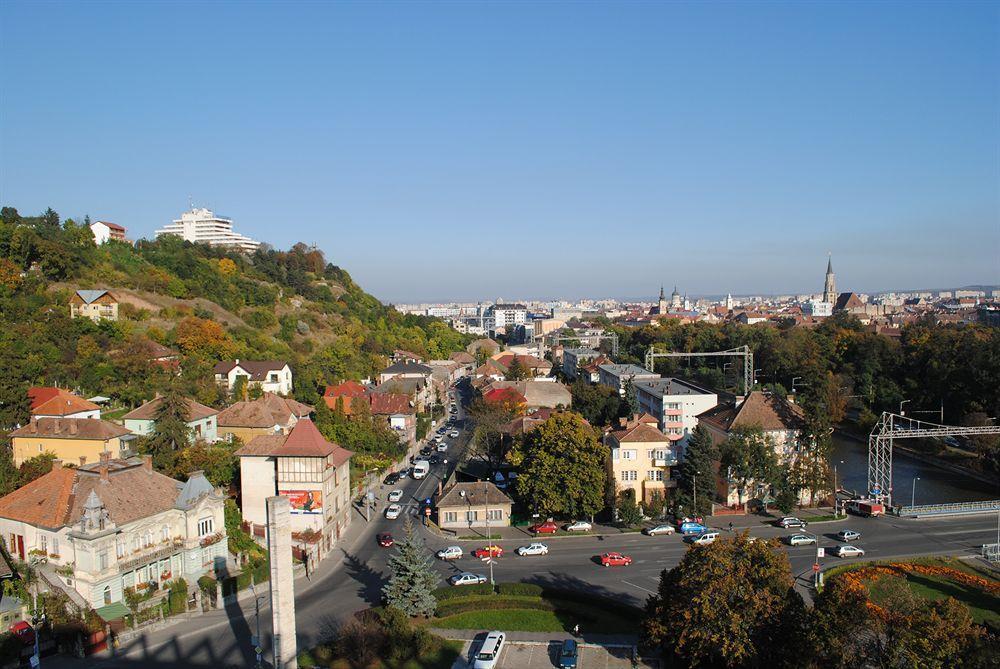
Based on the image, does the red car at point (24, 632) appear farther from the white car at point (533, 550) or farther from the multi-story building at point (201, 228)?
the multi-story building at point (201, 228)

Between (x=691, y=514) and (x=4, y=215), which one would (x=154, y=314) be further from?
(x=691, y=514)

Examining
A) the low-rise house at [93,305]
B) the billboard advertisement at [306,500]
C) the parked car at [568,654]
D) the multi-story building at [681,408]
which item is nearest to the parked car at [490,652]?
the parked car at [568,654]

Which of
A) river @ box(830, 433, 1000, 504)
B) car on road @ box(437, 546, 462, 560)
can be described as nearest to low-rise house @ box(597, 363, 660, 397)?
river @ box(830, 433, 1000, 504)

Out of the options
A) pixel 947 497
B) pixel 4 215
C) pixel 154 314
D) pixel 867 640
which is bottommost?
pixel 947 497

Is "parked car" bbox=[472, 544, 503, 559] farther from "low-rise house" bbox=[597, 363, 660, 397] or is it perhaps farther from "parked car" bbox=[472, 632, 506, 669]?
"low-rise house" bbox=[597, 363, 660, 397]

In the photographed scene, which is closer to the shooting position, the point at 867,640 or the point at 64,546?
the point at 867,640

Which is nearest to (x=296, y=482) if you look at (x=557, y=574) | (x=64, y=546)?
(x=64, y=546)
